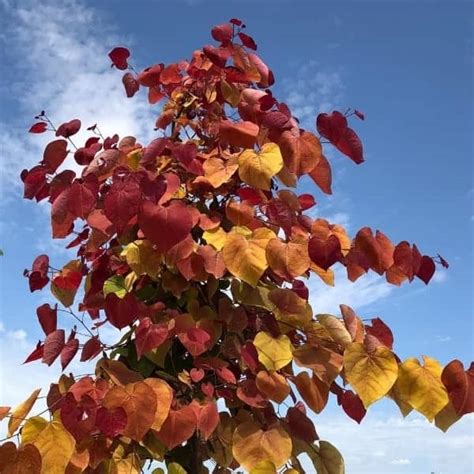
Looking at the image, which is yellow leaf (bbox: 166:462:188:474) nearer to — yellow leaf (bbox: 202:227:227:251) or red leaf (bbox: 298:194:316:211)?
yellow leaf (bbox: 202:227:227:251)

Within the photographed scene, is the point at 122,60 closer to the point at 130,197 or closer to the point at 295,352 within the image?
the point at 130,197

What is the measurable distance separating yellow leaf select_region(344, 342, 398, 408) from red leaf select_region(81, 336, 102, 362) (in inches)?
21.2

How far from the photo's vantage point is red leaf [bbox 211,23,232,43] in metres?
1.69

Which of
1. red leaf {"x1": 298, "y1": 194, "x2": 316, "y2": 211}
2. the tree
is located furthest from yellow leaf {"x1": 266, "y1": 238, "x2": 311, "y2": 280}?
red leaf {"x1": 298, "y1": 194, "x2": 316, "y2": 211}

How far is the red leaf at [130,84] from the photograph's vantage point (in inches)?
70.4

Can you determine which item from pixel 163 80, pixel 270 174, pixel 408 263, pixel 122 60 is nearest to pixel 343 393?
pixel 408 263

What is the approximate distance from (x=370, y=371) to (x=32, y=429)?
2.08 ft

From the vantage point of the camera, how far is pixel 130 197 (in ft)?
4.22

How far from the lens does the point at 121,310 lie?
1396mm

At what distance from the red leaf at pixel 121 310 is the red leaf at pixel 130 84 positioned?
2.05 ft

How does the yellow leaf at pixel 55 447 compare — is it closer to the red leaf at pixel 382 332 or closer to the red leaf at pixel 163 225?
the red leaf at pixel 163 225

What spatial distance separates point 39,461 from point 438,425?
75 cm

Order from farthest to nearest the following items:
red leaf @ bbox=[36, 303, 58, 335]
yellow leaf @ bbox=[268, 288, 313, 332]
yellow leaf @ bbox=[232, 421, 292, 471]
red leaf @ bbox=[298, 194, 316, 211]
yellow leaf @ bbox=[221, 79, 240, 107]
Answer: red leaf @ bbox=[298, 194, 316, 211]
yellow leaf @ bbox=[221, 79, 240, 107]
red leaf @ bbox=[36, 303, 58, 335]
yellow leaf @ bbox=[268, 288, 313, 332]
yellow leaf @ bbox=[232, 421, 292, 471]

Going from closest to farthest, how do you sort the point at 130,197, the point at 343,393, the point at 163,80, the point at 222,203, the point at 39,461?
1. the point at 39,461
2. the point at 130,197
3. the point at 343,393
4. the point at 222,203
5. the point at 163,80
